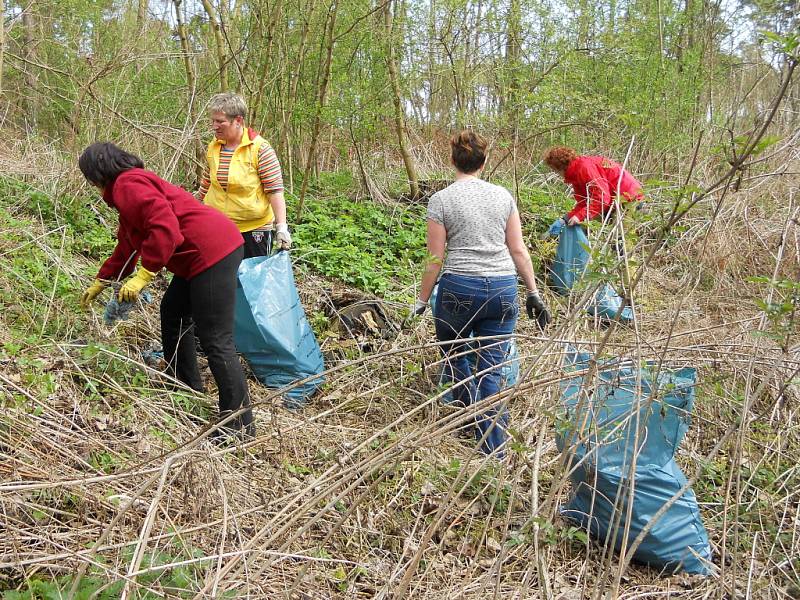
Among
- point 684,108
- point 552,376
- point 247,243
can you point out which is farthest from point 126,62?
point 684,108

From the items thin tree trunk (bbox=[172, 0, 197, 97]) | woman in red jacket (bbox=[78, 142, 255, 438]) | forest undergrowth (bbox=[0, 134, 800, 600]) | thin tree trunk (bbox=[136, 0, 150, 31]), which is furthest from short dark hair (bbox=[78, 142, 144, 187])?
thin tree trunk (bbox=[136, 0, 150, 31])

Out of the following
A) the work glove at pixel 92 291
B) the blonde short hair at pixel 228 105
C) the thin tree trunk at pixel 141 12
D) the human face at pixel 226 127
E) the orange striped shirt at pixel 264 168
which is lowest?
the work glove at pixel 92 291

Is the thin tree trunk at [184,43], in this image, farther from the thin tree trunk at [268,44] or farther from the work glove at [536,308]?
the work glove at [536,308]

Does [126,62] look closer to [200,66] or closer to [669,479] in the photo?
[200,66]

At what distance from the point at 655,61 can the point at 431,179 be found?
313cm

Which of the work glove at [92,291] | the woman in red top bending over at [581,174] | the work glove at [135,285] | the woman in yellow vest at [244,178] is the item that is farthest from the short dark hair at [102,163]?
the woman in red top bending over at [581,174]

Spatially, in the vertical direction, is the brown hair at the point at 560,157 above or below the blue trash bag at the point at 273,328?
above

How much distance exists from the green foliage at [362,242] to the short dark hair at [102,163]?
2.10 metres

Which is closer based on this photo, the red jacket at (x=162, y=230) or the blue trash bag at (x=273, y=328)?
the red jacket at (x=162, y=230)

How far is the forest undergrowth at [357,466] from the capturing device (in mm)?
2062

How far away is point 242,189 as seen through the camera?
393 cm

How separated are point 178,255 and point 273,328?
69 centimetres

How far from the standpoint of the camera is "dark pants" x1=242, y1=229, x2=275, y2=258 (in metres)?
4.04

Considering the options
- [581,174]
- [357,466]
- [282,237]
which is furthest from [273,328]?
[581,174]
